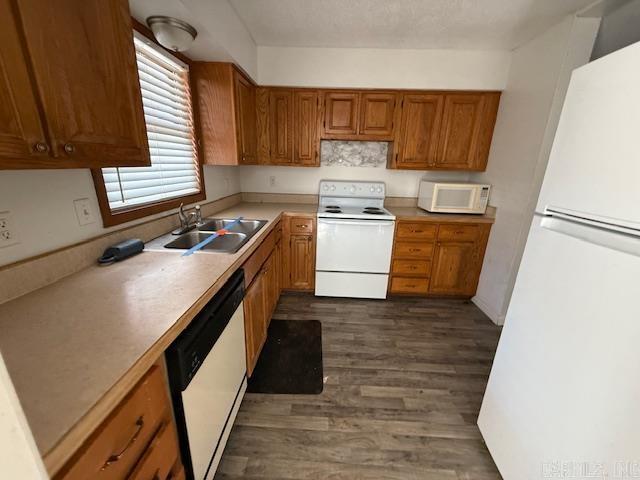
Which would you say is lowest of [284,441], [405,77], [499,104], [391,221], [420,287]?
[284,441]

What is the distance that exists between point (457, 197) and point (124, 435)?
2.88 metres

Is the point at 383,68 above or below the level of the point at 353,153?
above

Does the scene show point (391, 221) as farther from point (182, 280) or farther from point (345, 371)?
point (182, 280)

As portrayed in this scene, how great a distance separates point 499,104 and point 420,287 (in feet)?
6.54

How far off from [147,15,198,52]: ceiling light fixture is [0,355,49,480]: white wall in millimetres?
1699

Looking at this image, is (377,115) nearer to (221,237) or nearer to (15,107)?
(221,237)

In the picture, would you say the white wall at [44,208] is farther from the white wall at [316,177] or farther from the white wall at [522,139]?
the white wall at [522,139]

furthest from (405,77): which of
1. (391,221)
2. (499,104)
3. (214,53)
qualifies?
(214,53)

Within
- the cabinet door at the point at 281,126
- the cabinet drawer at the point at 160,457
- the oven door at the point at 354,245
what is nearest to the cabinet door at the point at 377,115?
the cabinet door at the point at 281,126

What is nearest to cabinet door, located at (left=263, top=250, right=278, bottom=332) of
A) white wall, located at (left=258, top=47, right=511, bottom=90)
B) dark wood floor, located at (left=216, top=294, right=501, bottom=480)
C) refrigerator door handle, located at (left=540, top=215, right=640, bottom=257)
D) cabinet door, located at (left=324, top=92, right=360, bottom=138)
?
dark wood floor, located at (left=216, top=294, right=501, bottom=480)

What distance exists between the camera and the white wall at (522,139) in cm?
182

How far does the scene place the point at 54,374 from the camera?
0.58 metres

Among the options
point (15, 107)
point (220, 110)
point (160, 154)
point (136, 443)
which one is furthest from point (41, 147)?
point (220, 110)

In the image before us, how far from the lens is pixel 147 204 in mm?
1546
